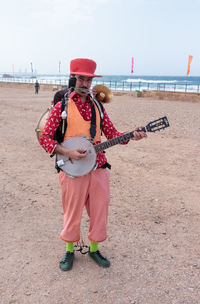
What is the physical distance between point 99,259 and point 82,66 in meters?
1.99

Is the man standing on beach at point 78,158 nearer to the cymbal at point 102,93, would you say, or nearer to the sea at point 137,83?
the cymbal at point 102,93

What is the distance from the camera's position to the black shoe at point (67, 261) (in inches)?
118

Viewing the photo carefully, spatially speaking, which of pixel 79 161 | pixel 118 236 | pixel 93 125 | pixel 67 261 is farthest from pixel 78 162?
pixel 118 236

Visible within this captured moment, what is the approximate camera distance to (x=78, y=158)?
8.55 feet

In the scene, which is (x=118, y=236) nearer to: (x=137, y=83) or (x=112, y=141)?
(x=112, y=141)

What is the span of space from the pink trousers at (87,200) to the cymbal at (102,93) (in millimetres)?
720

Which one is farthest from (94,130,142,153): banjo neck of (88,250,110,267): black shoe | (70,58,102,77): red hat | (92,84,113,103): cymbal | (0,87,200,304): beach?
(0,87,200,304): beach

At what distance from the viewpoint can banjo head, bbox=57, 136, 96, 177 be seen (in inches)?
104

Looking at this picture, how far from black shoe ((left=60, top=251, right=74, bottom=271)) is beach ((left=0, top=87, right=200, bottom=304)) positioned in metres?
0.06

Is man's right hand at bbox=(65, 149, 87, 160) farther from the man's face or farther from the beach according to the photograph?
the beach

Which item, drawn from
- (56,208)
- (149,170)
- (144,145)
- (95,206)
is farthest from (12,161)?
(95,206)

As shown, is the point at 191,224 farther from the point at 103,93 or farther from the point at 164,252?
the point at 103,93

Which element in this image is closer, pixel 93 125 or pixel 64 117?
pixel 64 117

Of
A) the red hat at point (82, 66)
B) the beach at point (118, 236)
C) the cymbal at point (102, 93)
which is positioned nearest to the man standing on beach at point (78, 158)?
the red hat at point (82, 66)
